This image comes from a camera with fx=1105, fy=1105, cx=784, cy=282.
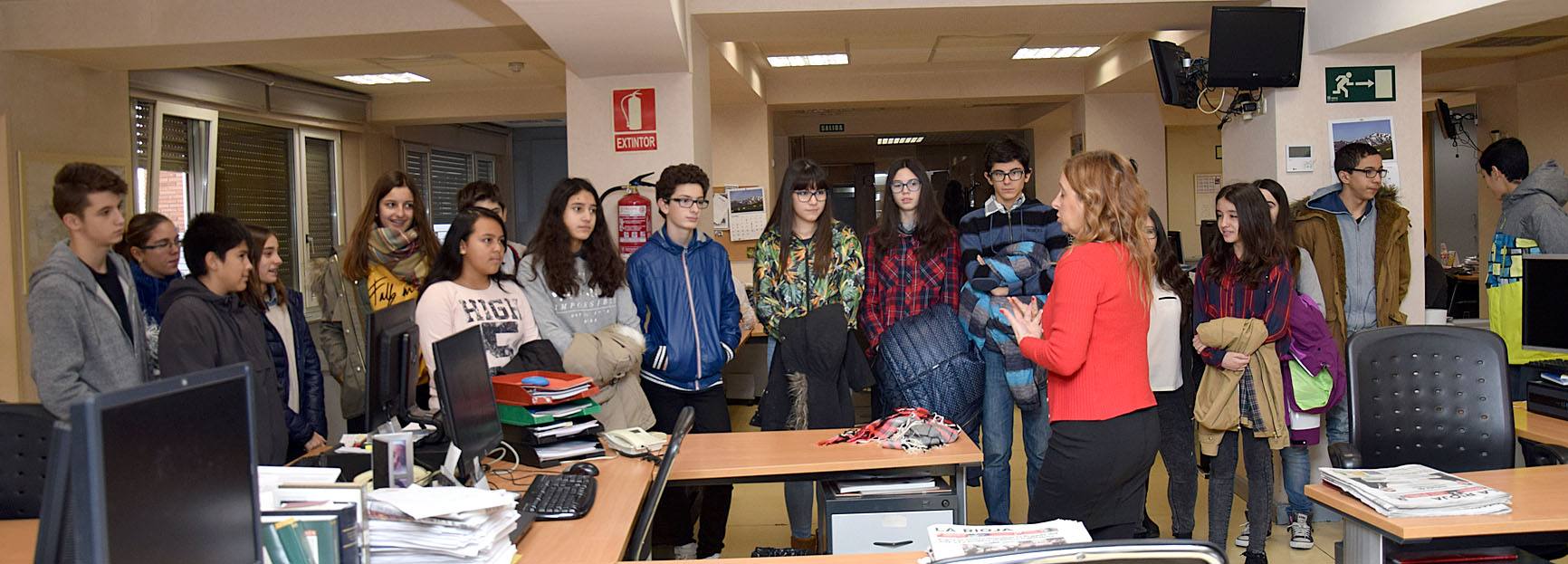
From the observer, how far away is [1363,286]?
16.3 ft

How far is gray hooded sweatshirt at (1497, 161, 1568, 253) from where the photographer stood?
4914 millimetres

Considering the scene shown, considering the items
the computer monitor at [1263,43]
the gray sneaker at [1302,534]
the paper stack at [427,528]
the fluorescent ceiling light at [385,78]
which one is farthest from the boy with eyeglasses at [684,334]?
the fluorescent ceiling light at [385,78]

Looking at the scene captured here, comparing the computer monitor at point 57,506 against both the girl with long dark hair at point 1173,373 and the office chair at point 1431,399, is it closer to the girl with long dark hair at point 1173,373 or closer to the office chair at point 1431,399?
the office chair at point 1431,399

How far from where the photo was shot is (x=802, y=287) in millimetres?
4133

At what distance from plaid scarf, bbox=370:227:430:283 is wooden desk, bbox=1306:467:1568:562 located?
337cm

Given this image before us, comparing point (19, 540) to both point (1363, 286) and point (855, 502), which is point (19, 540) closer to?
point (855, 502)

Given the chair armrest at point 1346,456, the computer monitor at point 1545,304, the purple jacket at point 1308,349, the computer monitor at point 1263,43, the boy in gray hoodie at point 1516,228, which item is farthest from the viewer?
the computer monitor at point 1263,43

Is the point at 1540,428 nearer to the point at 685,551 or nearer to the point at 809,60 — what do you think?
the point at 685,551

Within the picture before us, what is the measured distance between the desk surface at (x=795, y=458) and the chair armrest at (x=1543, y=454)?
1813 millimetres

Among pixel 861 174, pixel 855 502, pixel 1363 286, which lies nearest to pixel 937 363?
pixel 855 502

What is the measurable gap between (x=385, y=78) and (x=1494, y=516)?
30.9ft

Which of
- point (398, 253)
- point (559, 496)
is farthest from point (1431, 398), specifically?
point (398, 253)

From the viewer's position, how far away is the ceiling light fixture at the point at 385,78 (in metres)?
9.78

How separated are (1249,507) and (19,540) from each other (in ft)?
13.4
